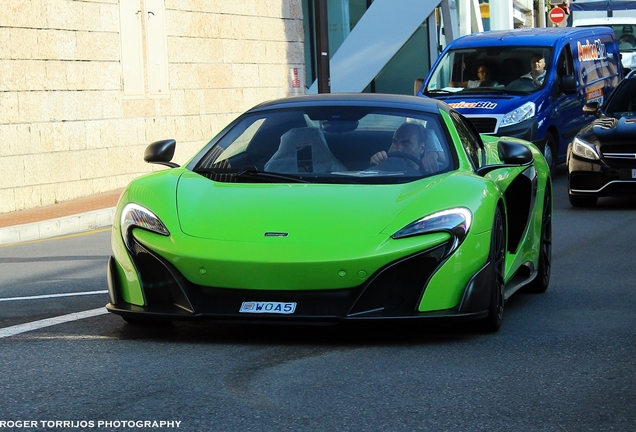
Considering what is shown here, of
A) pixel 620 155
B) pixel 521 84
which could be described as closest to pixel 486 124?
pixel 521 84

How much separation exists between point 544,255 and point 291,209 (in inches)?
101

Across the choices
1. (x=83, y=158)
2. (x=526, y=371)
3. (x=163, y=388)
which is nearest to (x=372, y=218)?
(x=526, y=371)

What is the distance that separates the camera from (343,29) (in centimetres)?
2892

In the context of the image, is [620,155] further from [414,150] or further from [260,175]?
[260,175]

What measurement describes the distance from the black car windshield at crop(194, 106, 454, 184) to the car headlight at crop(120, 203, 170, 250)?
606 mm

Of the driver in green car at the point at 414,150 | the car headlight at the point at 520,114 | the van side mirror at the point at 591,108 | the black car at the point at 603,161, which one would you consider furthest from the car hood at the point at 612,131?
the driver in green car at the point at 414,150

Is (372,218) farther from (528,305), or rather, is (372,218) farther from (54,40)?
(54,40)

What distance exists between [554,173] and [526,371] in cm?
1344

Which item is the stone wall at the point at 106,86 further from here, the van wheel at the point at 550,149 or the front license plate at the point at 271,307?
the front license plate at the point at 271,307

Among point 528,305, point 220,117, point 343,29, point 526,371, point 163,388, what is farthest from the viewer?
point 343,29

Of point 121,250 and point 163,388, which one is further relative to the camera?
point 121,250

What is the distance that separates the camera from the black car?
13.5m

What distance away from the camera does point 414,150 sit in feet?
22.8

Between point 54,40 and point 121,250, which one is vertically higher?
point 54,40
